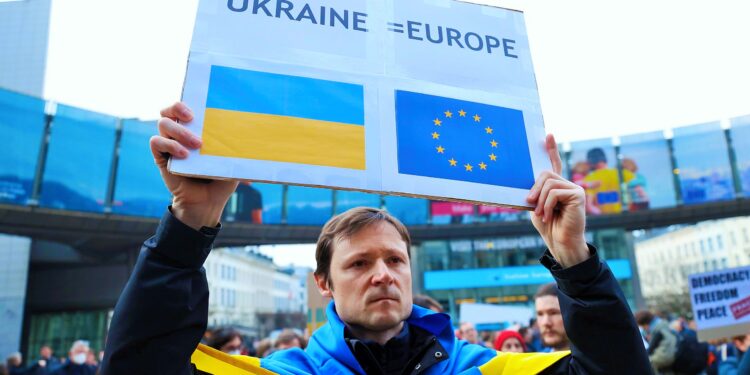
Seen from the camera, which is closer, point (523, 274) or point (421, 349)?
point (421, 349)

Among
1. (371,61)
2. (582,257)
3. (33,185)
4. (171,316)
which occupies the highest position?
(33,185)

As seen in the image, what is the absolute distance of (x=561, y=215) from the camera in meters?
1.84

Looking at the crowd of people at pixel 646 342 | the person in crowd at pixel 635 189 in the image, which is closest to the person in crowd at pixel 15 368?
the crowd of people at pixel 646 342

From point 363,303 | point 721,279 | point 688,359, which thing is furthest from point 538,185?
point 688,359

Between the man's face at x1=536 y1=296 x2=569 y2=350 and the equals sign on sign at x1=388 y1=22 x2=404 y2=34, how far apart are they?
3150mm

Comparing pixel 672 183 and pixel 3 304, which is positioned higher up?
pixel 672 183

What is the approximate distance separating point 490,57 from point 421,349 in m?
1.17

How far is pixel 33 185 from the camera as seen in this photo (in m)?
22.8

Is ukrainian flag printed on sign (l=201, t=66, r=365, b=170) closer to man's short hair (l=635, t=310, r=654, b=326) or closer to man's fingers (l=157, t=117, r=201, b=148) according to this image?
man's fingers (l=157, t=117, r=201, b=148)

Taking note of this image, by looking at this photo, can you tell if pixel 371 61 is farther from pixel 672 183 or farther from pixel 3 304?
pixel 672 183

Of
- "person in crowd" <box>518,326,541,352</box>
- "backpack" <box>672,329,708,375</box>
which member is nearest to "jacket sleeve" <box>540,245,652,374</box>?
"backpack" <box>672,329,708,375</box>

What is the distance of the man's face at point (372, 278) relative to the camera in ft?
6.44

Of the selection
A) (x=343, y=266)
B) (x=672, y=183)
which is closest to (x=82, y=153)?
(x=343, y=266)

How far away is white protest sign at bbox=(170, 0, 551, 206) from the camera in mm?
1695
